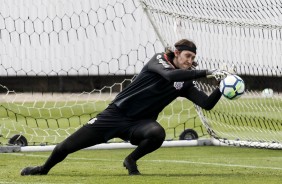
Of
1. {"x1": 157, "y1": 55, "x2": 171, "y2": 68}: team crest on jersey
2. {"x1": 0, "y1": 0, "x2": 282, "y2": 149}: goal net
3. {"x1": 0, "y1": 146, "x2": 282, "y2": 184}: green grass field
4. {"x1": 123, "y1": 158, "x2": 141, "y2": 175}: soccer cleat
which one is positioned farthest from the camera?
{"x1": 0, "y1": 0, "x2": 282, "y2": 149}: goal net

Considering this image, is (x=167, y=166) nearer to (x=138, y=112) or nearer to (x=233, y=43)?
(x=138, y=112)

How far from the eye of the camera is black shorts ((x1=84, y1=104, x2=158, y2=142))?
432 inches

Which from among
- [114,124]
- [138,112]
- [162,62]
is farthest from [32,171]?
[162,62]

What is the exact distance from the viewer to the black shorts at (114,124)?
11.0 meters

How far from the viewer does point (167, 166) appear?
480 inches

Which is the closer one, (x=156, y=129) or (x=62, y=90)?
(x=156, y=129)

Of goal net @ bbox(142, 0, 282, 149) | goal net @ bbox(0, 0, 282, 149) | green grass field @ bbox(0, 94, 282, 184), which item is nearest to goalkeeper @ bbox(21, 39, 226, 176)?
green grass field @ bbox(0, 94, 282, 184)

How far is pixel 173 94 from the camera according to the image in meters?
11.0

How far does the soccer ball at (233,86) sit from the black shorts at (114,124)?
1015 mm

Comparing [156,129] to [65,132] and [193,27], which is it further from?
[65,132]

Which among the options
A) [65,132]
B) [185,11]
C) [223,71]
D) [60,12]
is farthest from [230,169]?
[60,12]

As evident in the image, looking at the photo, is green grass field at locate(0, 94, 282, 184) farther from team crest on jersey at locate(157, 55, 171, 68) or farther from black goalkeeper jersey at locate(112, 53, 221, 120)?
team crest on jersey at locate(157, 55, 171, 68)

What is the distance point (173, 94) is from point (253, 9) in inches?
187

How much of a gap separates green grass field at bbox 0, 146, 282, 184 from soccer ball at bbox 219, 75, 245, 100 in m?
0.88
